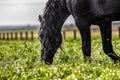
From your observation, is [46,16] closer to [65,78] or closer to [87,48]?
[87,48]

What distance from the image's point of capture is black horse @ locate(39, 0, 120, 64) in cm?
1253

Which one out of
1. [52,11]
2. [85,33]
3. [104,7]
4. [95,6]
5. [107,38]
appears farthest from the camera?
[52,11]

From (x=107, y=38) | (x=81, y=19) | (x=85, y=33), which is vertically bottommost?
(x=107, y=38)

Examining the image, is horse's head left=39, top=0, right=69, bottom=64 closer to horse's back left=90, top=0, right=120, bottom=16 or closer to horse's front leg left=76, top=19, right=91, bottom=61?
horse's front leg left=76, top=19, right=91, bottom=61

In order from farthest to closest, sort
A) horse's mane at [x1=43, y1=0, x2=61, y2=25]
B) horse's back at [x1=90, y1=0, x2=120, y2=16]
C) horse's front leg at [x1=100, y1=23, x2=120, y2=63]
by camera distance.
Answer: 1. horse's mane at [x1=43, y1=0, x2=61, y2=25]
2. horse's front leg at [x1=100, y1=23, x2=120, y2=63]
3. horse's back at [x1=90, y1=0, x2=120, y2=16]

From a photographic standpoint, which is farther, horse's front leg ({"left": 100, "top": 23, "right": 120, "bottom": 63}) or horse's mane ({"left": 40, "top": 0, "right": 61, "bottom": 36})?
horse's mane ({"left": 40, "top": 0, "right": 61, "bottom": 36})

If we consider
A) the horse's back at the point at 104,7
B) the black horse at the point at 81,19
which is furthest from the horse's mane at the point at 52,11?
the horse's back at the point at 104,7

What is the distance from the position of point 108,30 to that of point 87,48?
0.84 meters

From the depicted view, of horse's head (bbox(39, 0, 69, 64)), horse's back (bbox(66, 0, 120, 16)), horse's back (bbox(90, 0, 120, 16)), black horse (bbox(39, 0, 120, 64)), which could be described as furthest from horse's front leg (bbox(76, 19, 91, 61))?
horse's head (bbox(39, 0, 69, 64))

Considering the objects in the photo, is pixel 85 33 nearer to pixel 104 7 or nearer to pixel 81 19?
pixel 81 19

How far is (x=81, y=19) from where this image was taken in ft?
43.3

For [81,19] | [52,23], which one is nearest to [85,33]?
[81,19]

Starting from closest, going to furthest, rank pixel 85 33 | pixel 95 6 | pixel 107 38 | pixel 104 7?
pixel 104 7, pixel 95 6, pixel 85 33, pixel 107 38

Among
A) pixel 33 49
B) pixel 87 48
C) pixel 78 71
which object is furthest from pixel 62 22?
pixel 33 49
